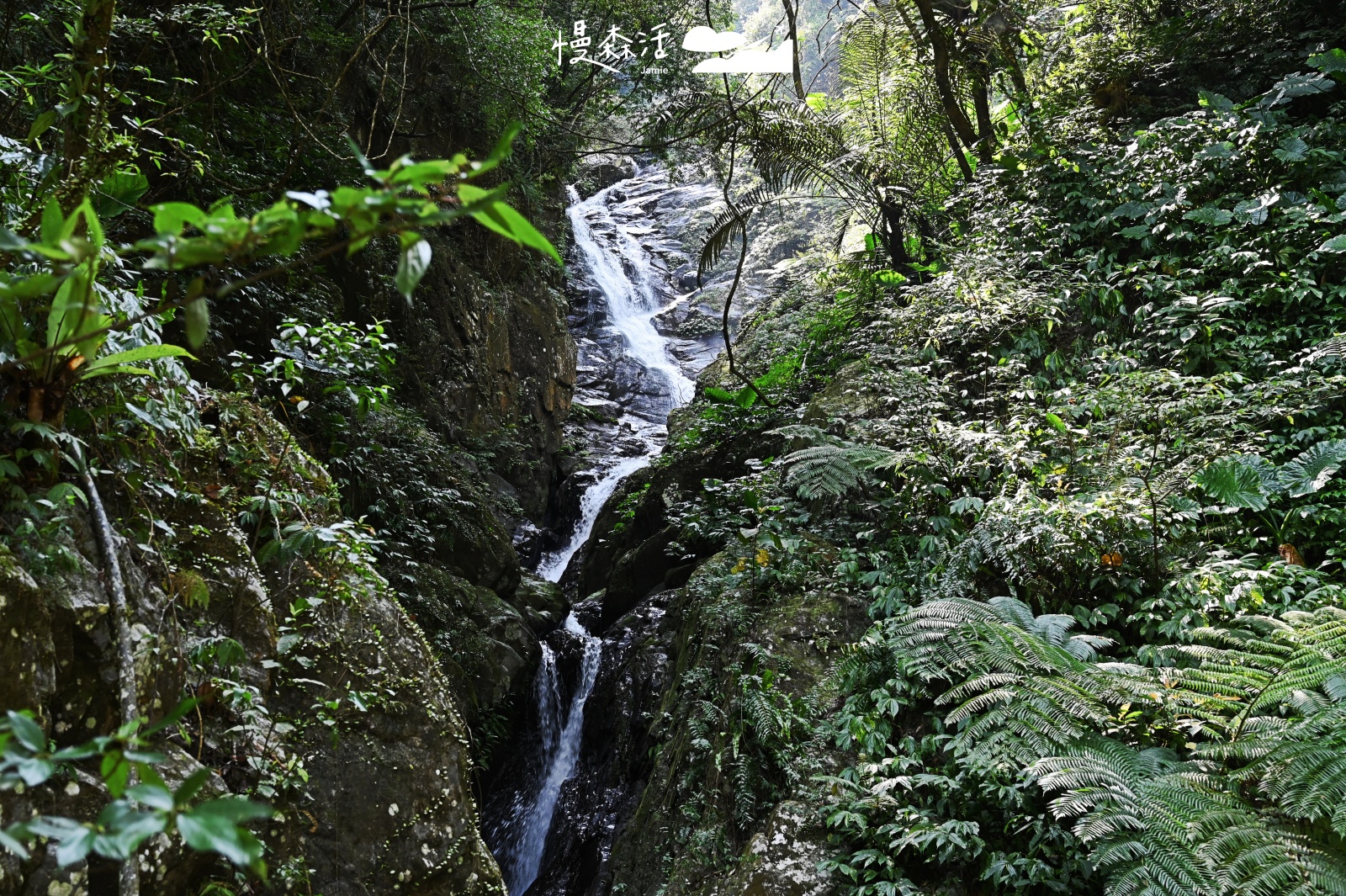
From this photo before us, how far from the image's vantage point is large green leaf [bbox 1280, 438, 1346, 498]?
353 cm

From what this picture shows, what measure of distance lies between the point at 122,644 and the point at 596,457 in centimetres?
1228

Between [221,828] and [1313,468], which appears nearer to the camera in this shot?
[221,828]

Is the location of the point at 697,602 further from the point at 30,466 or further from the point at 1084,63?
the point at 1084,63

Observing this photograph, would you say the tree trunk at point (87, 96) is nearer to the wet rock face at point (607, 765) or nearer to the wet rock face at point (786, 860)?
the wet rock face at point (786, 860)

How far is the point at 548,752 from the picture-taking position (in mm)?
7418

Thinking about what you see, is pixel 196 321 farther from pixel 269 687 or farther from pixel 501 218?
pixel 269 687

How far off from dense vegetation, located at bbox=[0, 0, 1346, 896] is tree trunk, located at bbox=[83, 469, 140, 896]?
2cm

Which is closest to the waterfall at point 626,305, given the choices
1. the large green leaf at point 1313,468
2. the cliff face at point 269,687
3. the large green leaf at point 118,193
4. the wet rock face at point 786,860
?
the cliff face at point 269,687

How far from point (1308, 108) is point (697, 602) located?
6.34 meters

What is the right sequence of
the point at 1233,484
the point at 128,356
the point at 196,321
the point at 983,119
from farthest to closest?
the point at 983,119, the point at 1233,484, the point at 128,356, the point at 196,321

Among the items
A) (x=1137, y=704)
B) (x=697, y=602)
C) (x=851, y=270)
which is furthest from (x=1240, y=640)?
(x=851, y=270)

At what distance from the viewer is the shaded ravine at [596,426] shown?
678 cm

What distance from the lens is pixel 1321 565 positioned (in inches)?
127

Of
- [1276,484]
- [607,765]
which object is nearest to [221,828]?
[1276,484]
